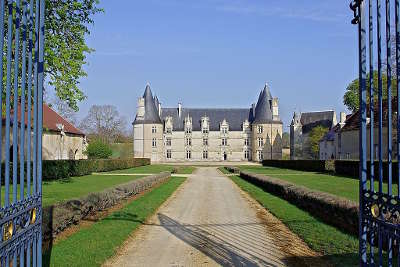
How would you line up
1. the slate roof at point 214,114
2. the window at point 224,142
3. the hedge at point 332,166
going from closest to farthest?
the hedge at point 332,166, the slate roof at point 214,114, the window at point 224,142

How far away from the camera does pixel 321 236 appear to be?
812 cm

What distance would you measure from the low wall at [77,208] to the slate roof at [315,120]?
68.6 metres

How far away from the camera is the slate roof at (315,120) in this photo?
79713mm

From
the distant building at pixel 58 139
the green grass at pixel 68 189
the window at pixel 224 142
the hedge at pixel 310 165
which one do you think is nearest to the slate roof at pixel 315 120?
the window at pixel 224 142

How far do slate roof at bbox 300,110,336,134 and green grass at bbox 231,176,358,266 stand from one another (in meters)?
69.2

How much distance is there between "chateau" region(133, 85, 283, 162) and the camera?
7631cm

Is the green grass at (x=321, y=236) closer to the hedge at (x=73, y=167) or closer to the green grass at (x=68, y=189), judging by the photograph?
the green grass at (x=68, y=189)

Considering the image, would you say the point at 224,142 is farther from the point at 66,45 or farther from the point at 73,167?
the point at 66,45

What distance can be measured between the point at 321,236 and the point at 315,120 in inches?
3077

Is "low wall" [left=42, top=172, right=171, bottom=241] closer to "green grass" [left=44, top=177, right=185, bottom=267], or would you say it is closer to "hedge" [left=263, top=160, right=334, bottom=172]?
"green grass" [left=44, top=177, right=185, bottom=267]

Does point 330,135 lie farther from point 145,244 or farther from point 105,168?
point 145,244

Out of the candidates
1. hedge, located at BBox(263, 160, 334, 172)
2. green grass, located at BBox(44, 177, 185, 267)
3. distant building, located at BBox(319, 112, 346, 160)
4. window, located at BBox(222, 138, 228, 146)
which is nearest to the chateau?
window, located at BBox(222, 138, 228, 146)

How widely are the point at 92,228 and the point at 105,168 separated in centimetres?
3023

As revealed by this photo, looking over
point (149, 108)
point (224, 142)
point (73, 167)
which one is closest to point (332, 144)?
point (224, 142)
